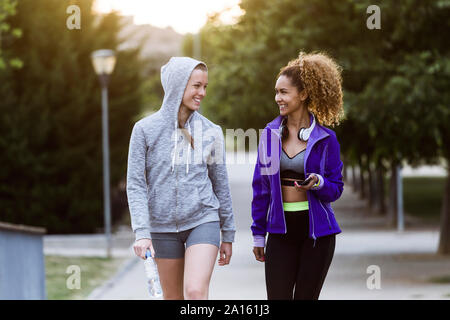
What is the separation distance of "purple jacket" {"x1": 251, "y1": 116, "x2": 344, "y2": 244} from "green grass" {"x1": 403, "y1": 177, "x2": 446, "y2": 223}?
78.9 feet

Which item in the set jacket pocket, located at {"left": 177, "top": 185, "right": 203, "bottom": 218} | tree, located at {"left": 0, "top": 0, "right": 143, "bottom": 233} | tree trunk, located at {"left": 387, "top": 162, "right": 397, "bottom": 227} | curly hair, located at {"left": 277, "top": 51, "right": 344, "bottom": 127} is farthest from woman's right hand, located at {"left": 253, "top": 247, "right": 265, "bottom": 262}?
tree trunk, located at {"left": 387, "top": 162, "right": 397, "bottom": 227}

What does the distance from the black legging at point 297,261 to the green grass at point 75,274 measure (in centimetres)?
746

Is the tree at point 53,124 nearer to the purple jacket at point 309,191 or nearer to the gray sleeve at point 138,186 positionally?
the gray sleeve at point 138,186

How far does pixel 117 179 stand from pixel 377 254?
8742 millimetres

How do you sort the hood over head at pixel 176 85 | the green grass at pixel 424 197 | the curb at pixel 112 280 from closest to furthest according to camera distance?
the hood over head at pixel 176 85, the curb at pixel 112 280, the green grass at pixel 424 197

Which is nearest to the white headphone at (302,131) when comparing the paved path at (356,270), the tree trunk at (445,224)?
the paved path at (356,270)

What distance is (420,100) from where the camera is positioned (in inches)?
496

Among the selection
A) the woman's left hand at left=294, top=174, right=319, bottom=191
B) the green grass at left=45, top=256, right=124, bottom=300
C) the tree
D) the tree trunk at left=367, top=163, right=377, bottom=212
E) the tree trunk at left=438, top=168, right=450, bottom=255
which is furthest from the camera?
the tree trunk at left=367, top=163, right=377, bottom=212

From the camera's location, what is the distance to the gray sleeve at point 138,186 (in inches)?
186

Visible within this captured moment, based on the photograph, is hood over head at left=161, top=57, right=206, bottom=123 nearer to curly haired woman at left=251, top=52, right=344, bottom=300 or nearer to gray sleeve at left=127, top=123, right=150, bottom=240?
gray sleeve at left=127, top=123, right=150, bottom=240

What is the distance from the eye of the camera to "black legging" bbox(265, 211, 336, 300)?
189 inches

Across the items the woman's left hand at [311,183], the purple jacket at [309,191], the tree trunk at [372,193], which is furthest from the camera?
the tree trunk at [372,193]

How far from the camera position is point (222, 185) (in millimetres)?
4996

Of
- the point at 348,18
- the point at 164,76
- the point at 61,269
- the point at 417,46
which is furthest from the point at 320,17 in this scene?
the point at 164,76
